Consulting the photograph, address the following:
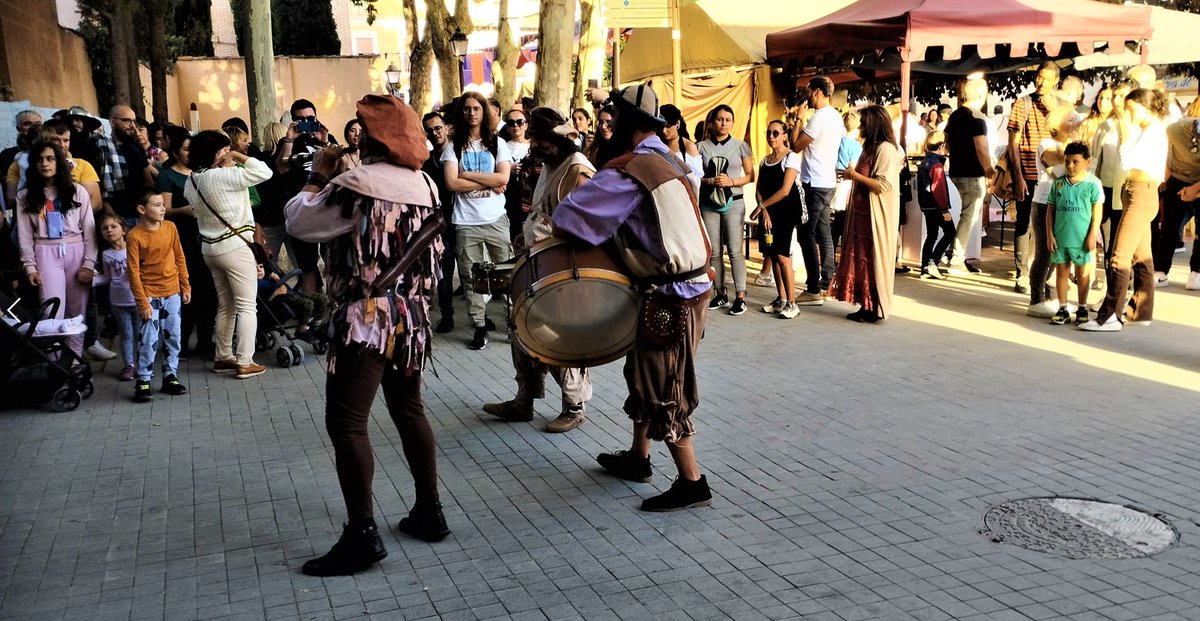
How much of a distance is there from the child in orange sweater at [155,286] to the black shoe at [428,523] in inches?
137

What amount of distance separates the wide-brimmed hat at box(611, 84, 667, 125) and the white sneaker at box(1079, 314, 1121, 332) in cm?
525

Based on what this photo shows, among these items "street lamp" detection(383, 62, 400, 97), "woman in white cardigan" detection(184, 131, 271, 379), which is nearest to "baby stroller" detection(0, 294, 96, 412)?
"woman in white cardigan" detection(184, 131, 271, 379)

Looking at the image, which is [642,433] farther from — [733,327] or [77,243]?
[77,243]

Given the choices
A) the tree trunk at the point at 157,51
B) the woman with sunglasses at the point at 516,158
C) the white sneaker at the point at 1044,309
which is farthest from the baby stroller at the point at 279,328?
the tree trunk at the point at 157,51

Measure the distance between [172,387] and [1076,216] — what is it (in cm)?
698

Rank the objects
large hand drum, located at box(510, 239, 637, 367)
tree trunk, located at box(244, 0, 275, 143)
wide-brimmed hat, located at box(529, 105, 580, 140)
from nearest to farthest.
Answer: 1. large hand drum, located at box(510, 239, 637, 367)
2. wide-brimmed hat, located at box(529, 105, 580, 140)
3. tree trunk, located at box(244, 0, 275, 143)

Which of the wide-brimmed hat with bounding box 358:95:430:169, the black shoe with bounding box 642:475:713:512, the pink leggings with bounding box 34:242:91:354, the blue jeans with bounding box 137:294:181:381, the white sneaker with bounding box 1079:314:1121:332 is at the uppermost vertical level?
the wide-brimmed hat with bounding box 358:95:430:169

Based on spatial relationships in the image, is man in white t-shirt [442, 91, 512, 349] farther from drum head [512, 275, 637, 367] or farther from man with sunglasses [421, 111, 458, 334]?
drum head [512, 275, 637, 367]

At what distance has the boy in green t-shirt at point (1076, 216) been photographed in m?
8.35

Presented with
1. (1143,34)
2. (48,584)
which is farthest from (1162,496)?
(1143,34)

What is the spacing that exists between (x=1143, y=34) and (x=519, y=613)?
416 inches

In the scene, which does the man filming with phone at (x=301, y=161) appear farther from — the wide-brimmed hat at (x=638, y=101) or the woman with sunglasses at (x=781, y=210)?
the wide-brimmed hat at (x=638, y=101)

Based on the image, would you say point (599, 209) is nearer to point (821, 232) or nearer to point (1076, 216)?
point (1076, 216)

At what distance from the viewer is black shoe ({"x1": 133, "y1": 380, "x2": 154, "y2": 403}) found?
720 centimetres
